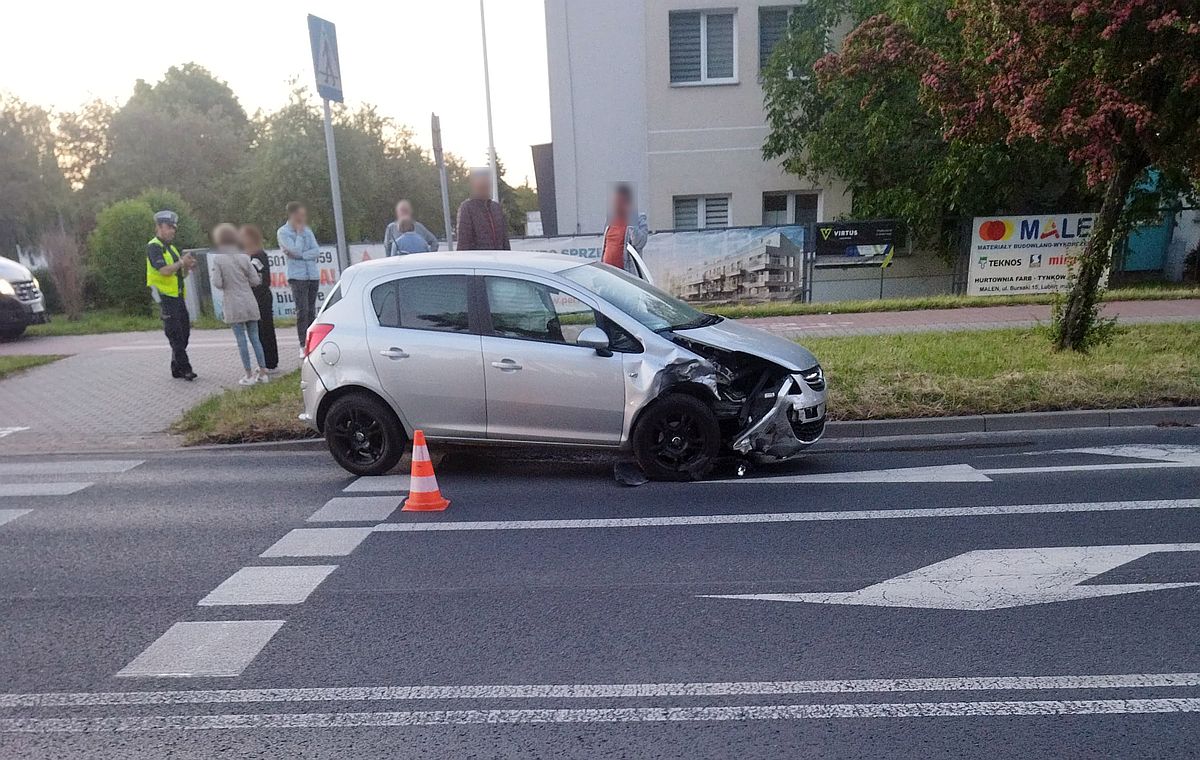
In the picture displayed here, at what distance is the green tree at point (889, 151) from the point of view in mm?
17938

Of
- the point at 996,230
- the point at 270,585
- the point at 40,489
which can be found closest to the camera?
the point at 270,585

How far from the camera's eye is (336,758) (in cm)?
327

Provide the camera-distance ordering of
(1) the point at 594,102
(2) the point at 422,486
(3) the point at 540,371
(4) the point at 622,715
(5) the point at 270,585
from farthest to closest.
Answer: (1) the point at 594,102 → (3) the point at 540,371 → (2) the point at 422,486 → (5) the point at 270,585 → (4) the point at 622,715

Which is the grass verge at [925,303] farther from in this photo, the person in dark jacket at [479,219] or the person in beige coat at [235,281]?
the person in beige coat at [235,281]

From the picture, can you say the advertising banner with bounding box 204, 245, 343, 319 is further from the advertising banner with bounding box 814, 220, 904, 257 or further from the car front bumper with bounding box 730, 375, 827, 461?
the car front bumper with bounding box 730, 375, 827, 461

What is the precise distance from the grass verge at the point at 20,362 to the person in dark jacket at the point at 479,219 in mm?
7153

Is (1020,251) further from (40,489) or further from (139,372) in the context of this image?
(40,489)

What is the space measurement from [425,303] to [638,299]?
1708mm

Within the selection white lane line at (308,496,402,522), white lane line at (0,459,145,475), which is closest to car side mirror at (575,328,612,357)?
white lane line at (308,496,402,522)

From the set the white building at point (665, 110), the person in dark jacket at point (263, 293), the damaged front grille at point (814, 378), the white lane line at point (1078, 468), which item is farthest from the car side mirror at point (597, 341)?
the white building at point (665, 110)

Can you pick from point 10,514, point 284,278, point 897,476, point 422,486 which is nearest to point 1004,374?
point 897,476

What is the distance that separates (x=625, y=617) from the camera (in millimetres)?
4375

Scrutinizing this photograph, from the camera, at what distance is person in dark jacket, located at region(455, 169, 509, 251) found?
10250 millimetres

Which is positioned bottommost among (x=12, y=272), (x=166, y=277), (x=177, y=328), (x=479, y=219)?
(x=177, y=328)
